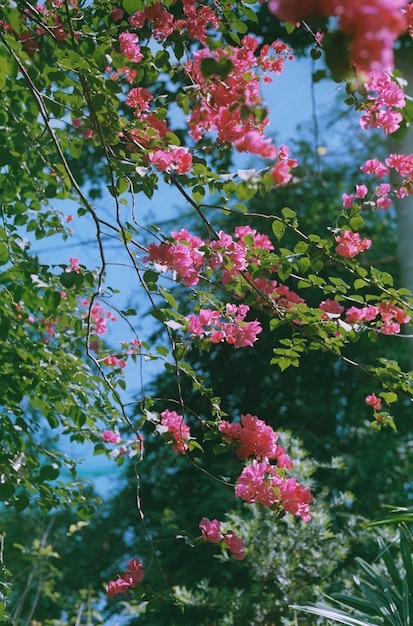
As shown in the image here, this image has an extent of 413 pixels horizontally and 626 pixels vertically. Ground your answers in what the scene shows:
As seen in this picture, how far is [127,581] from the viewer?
63.5 inches

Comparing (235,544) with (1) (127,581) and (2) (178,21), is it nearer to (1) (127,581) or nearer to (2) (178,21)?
(1) (127,581)

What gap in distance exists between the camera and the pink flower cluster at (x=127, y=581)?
1604mm

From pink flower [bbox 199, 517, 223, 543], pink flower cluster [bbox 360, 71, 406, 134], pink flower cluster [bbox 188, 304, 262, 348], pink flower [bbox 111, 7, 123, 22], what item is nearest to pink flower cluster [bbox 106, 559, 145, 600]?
pink flower [bbox 199, 517, 223, 543]

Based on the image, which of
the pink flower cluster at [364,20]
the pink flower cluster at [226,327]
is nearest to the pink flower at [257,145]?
the pink flower cluster at [364,20]

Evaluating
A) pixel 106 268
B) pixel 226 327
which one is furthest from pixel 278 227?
pixel 106 268

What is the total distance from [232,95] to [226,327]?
1.75 ft

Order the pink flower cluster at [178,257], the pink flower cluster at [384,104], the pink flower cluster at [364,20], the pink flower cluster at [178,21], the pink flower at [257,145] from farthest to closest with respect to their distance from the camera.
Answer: the pink flower cluster at [178,21]
the pink flower cluster at [178,257]
the pink flower cluster at [384,104]
the pink flower at [257,145]
the pink flower cluster at [364,20]

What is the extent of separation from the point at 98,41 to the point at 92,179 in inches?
51.7

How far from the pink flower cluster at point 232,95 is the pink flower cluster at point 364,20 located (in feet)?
1.06

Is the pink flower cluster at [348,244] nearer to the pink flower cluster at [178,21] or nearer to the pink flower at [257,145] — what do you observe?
the pink flower cluster at [178,21]

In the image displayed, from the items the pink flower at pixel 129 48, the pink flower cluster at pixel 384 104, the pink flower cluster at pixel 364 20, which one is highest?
the pink flower at pixel 129 48

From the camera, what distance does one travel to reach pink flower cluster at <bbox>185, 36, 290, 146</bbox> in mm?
878

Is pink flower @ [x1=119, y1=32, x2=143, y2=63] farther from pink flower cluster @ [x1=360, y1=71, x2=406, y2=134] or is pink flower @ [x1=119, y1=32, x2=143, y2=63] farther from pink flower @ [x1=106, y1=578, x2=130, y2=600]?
pink flower @ [x1=106, y1=578, x2=130, y2=600]

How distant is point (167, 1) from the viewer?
1.48 m
